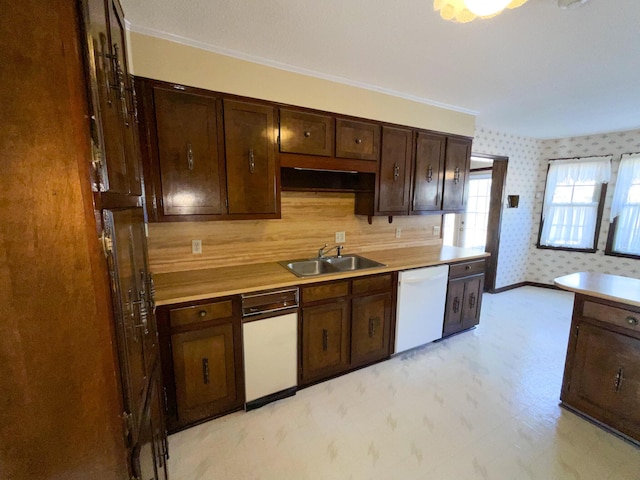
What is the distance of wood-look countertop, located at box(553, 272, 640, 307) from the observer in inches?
64.6

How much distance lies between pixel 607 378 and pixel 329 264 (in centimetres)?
211

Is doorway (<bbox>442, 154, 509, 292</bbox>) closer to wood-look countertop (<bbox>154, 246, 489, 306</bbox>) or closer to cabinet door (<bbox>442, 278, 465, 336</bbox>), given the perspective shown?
cabinet door (<bbox>442, 278, 465, 336</bbox>)

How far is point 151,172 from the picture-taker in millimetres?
1705

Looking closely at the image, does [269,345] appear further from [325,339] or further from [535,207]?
[535,207]

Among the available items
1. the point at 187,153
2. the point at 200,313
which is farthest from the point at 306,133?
the point at 200,313

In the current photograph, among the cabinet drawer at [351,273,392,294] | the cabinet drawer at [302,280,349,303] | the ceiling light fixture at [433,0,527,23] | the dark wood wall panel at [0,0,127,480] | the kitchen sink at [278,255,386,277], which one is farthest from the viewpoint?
the kitchen sink at [278,255,386,277]

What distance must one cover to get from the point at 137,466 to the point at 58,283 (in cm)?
65

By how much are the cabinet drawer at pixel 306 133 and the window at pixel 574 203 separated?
429 cm

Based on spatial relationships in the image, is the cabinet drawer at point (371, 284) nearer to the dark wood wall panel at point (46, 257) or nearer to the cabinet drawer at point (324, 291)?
the cabinet drawer at point (324, 291)

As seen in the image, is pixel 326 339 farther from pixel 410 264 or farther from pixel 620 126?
pixel 620 126

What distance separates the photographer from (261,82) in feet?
6.52

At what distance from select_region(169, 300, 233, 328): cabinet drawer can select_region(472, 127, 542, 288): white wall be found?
412 cm

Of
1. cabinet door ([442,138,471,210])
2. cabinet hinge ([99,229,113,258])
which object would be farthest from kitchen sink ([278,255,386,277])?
cabinet hinge ([99,229,113,258])

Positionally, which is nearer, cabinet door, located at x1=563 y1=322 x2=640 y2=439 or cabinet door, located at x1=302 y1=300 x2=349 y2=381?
cabinet door, located at x1=563 y1=322 x2=640 y2=439
